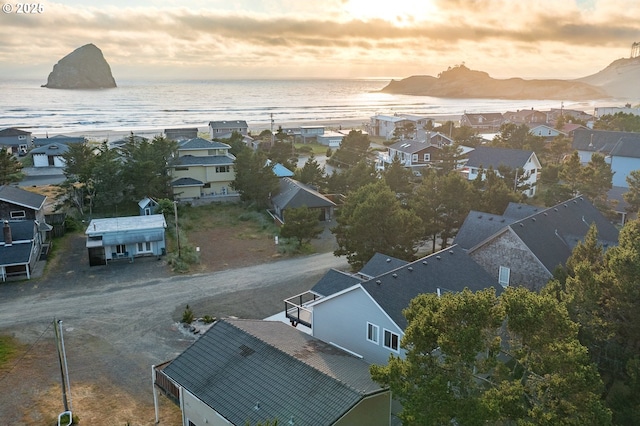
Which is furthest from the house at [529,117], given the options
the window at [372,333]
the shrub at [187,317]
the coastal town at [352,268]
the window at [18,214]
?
the window at [372,333]

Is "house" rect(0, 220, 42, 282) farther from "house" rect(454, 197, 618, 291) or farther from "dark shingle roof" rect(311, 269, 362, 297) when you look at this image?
"house" rect(454, 197, 618, 291)

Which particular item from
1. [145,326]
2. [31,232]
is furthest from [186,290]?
[31,232]

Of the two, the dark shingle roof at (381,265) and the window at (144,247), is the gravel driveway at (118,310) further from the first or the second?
the dark shingle roof at (381,265)

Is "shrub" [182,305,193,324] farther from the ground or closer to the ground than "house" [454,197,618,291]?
closer to the ground

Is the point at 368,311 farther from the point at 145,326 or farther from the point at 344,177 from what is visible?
the point at 344,177

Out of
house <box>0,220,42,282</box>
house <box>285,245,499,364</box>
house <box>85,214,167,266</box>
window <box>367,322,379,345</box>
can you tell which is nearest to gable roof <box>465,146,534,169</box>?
house <box>285,245,499,364</box>

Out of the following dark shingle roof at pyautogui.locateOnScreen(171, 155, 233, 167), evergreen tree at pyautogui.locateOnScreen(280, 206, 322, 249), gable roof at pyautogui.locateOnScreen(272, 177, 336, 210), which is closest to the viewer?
evergreen tree at pyautogui.locateOnScreen(280, 206, 322, 249)
